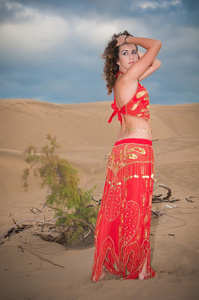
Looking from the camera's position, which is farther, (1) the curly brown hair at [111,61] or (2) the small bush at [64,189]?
(2) the small bush at [64,189]

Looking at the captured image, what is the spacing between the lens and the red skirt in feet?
9.19

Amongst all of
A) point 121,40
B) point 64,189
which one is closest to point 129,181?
point 121,40

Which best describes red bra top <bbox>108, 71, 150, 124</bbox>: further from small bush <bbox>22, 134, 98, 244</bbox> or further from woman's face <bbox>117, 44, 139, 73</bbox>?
small bush <bbox>22, 134, 98, 244</bbox>

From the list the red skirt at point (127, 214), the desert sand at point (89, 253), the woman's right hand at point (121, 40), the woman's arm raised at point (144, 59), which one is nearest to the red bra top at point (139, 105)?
the woman's arm raised at point (144, 59)

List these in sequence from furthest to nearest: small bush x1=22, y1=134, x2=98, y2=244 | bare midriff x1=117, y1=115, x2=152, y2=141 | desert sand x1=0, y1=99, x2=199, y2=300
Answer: small bush x1=22, y1=134, x2=98, y2=244 → bare midriff x1=117, y1=115, x2=152, y2=141 → desert sand x1=0, y1=99, x2=199, y2=300

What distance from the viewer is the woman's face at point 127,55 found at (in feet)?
9.54

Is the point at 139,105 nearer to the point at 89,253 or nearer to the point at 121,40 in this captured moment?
the point at 121,40

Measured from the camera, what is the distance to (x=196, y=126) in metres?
38.0

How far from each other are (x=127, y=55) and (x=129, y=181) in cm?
120

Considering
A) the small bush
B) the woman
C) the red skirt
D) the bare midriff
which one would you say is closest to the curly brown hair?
the woman

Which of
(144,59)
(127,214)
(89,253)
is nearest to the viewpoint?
(144,59)

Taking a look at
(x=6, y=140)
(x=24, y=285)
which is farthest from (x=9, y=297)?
(x=6, y=140)

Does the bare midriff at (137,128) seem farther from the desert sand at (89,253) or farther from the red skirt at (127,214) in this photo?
the desert sand at (89,253)

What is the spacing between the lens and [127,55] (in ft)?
9.58
